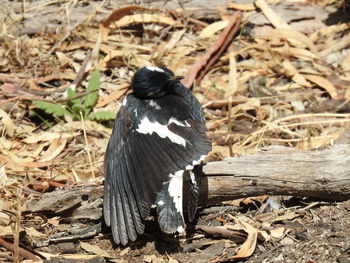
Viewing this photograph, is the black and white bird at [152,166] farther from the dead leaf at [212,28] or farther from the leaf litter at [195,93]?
the dead leaf at [212,28]

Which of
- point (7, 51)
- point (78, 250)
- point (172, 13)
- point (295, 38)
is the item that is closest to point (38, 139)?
point (7, 51)

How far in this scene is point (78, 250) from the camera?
425 cm

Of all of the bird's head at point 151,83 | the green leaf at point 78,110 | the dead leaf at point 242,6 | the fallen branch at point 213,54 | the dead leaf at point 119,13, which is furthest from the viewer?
the dead leaf at point 242,6

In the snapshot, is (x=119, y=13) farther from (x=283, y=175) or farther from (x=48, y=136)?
(x=283, y=175)

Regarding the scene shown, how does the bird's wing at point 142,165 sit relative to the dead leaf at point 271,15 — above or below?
below

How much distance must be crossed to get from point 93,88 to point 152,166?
2126 millimetres

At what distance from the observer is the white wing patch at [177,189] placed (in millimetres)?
4031

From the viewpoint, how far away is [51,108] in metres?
5.84

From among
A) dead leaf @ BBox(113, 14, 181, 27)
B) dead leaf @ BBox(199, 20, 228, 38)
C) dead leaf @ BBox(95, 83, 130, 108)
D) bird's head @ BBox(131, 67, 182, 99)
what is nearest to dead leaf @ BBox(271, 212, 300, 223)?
bird's head @ BBox(131, 67, 182, 99)

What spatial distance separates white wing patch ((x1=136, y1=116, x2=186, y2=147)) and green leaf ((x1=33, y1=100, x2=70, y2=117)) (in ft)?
5.21

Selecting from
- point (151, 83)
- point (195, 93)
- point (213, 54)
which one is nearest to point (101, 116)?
point (195, 93)

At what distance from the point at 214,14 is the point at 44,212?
11.3ft

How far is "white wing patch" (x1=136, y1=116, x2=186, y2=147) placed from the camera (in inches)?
165

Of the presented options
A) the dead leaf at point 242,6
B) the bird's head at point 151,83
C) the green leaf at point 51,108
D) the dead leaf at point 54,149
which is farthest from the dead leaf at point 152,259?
the dead leaf at point 242,6
